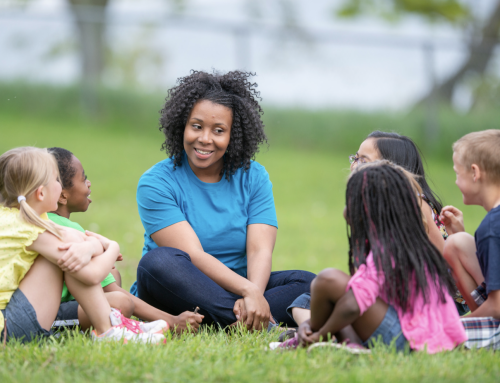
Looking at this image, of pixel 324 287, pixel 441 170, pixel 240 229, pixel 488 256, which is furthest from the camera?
pixel 441 170

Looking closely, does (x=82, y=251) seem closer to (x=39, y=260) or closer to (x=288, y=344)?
(x=39, y=260)

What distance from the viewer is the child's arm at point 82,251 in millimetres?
2668

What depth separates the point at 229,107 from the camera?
3609 millimetres

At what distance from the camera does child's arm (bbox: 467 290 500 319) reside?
2668mm

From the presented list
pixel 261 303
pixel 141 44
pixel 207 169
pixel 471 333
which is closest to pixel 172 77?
pixel 141 44

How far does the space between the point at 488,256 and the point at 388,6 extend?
55.2ft

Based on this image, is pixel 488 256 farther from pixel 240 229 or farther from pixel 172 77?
pixel 172 77

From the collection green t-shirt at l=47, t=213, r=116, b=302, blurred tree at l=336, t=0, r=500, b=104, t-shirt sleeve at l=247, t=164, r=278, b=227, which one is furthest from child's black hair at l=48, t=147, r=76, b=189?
blurred tree at l=336, t=0, r=500, b=104

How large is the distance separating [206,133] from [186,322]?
3.85 ft

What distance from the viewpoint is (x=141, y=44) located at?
1123 centimetres

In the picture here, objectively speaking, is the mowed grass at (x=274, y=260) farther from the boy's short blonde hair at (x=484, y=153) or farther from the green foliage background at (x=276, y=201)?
the boy's short blonde hair at (x=484, y=153)

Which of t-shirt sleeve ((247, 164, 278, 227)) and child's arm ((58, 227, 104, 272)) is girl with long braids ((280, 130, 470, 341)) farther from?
child's arm ((58, 227, 104, 272))

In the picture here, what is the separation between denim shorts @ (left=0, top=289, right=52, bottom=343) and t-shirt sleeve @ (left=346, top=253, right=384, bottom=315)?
151 cm

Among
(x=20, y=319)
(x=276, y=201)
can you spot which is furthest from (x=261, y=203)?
(x=276, y=201)
